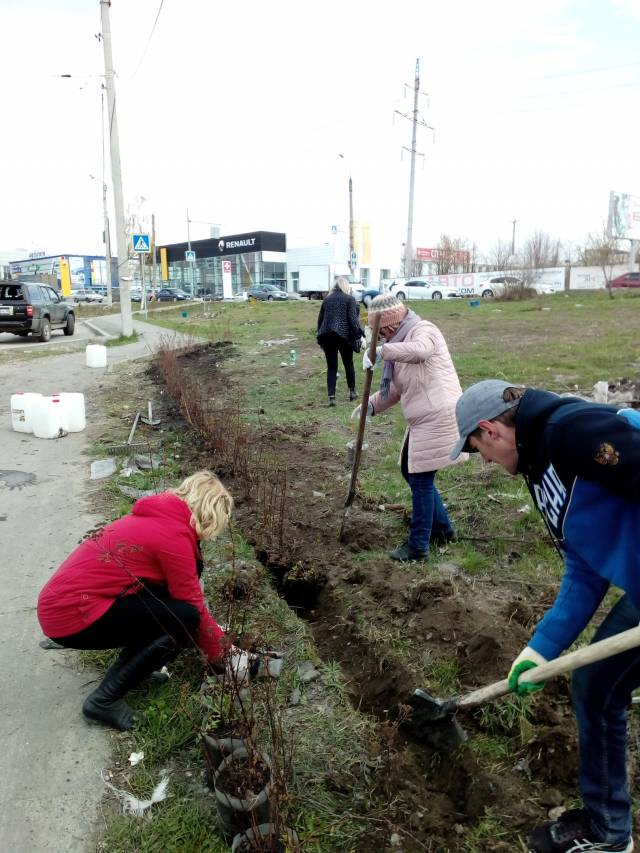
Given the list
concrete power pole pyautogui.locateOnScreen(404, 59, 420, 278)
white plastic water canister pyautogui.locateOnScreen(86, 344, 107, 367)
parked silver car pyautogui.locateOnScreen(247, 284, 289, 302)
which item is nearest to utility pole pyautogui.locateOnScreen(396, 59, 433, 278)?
concrete power pole pyautogui.locateOnScreen(404, 59, 420, 278)

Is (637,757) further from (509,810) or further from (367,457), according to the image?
(367,457)

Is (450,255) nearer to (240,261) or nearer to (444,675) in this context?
(240,261)

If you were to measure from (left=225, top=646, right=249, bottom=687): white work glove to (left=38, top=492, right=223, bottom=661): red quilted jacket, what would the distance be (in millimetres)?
110

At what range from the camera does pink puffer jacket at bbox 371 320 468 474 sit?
3.81 meters

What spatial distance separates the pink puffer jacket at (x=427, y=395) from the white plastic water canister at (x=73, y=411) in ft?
17.5

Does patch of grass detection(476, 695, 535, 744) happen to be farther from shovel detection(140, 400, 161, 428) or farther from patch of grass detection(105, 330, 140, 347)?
patch of grass detection(105, 330, 140, 347)

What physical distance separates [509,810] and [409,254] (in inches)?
1268

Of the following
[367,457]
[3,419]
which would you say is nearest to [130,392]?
[3,419]

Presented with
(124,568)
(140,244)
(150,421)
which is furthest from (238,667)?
(140,244)

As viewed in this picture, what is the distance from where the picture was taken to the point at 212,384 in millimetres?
10797

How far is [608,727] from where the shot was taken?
195 centimetres

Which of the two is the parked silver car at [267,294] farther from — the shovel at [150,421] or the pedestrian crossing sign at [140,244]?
the shovel at [150,421]

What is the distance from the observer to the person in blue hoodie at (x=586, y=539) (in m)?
1.72

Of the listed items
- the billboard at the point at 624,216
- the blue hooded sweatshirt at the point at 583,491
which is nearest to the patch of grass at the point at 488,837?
the blue hooded sweatshirt at the point at 583,491
